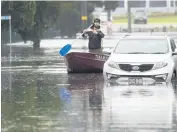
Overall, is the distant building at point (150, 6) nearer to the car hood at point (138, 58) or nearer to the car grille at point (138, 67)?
the car hood at point (138, 58)

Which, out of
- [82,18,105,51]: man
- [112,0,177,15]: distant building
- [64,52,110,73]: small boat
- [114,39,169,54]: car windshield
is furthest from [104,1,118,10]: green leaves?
[114,39,169,54]: car windshield

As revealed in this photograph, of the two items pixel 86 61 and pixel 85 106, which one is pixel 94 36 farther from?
pixel 85 106

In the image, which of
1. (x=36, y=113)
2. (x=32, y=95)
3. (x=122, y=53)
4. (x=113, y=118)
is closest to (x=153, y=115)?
(x=113, y=118)

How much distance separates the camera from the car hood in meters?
19.1

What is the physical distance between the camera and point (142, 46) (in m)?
20.8

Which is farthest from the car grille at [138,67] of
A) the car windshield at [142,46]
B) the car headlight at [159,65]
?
the car windshield at [142,46]

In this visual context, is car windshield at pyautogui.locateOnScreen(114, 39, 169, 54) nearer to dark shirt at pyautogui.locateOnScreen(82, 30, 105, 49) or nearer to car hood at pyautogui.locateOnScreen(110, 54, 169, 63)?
car hood at pyautogui.locateOnScreen(110, 54, 169, 63)

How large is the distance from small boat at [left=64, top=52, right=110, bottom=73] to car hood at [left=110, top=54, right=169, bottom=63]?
381cm

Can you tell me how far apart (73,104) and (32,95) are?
92.8 inches

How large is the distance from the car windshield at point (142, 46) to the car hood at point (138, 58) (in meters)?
0.56

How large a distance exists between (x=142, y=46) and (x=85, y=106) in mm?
7323

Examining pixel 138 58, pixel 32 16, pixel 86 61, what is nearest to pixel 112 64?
pixel 138 58

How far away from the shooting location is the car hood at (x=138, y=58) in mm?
19064

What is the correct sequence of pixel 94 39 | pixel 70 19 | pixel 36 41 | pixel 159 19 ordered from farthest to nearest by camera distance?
1. pixel 159 19
2. pixel 70 19
3. pixel 36 41
4. pixel 94 39
